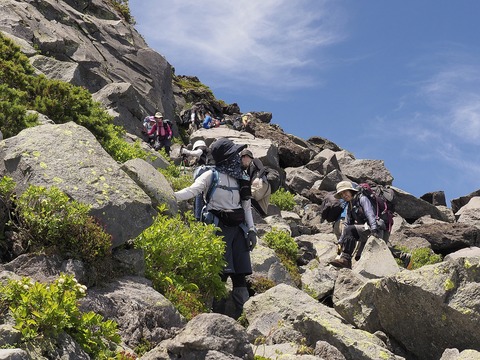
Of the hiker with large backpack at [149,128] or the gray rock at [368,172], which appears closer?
the hiker with large backpack at [149,128]

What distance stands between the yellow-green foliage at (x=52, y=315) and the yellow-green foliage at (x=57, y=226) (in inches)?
80.4

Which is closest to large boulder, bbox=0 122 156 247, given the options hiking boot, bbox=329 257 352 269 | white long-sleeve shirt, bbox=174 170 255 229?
white long-sleeve shirt, bbox=174 170 255 229

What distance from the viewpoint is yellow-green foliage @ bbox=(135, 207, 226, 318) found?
10.9m

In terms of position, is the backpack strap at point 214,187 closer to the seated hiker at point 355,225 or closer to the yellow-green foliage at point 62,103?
the yellow-green foliage at point 62,103

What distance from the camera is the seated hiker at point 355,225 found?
1808cm

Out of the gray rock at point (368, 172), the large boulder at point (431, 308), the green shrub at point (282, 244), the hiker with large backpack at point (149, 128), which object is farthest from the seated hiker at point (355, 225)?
the gray rock at point (368, 172)

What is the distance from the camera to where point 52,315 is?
22.6 ft

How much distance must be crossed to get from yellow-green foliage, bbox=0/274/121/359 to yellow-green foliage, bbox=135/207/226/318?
310 cm

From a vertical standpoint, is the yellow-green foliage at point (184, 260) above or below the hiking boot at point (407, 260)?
below

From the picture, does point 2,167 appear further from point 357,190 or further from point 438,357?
point 357,190

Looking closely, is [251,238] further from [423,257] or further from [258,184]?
[423,257]

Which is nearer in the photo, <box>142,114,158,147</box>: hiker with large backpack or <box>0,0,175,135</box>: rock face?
<box>0,0,175,135</box>: rock face

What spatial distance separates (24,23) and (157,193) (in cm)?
2315

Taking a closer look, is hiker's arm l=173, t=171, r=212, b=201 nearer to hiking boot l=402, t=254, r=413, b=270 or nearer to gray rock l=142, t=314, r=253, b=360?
gray rock l=142, t=314, r=253, b=360
